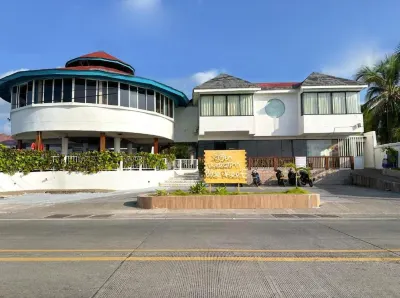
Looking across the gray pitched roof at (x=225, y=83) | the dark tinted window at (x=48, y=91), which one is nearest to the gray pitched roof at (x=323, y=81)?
the gray pitched roof at (x=225, y=83)

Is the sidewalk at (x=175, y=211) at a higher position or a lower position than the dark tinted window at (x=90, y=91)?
lower

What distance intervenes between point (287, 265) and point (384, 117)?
97.5ft

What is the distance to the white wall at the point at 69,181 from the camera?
66.5 feet


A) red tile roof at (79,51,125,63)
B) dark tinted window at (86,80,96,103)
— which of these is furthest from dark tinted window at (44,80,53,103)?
red tile roof at (79,51,125,63)

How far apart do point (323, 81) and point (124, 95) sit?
14936 mm

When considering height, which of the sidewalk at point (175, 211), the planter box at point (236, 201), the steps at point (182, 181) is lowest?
the sidewalk at point (175, 211)

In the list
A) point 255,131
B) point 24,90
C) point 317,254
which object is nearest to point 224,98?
point 255,131

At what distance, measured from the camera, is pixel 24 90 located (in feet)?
78.7

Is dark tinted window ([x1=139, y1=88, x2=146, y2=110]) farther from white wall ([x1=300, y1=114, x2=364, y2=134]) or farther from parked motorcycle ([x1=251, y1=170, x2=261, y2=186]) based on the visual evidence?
white wall ([x1=300, y1=114, x2=364, y2=134])

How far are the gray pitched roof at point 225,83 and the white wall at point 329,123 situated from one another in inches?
191

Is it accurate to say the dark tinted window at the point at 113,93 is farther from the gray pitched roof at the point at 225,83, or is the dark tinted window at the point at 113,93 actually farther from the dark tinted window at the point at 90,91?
the gray pitched roof at the point at 225,83

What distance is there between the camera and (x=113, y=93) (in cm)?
2347

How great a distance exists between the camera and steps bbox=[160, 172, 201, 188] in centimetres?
2338

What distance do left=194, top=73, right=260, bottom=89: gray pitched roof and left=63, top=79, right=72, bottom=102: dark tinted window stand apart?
29.8 ft
